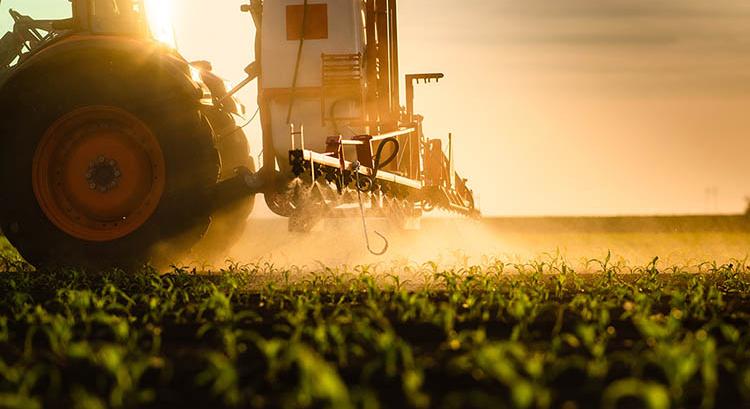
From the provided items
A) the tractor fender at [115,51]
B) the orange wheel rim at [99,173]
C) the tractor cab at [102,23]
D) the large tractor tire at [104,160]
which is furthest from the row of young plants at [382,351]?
the tractor cab at [102,23]

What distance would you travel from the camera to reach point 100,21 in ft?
31.7

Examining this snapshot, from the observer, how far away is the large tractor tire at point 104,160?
9.24 metres

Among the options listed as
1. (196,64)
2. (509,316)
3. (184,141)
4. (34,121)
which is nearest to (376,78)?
(196,64)

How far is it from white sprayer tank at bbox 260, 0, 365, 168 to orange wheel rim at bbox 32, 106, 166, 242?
1.76 metres

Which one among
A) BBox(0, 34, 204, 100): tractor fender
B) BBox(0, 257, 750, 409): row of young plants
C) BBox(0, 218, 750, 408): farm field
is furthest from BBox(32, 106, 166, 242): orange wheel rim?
BBox(0, 257, 750, 409): row of young plants

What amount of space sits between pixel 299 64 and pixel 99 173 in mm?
2437

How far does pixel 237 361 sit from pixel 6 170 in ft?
16.8

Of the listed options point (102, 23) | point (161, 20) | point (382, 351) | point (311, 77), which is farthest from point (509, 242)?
point (382, 351)

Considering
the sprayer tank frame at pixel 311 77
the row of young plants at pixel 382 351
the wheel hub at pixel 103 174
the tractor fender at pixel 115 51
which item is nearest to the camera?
the row of young plants at pixel 382 351

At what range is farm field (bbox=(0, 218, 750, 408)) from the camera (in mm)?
4277

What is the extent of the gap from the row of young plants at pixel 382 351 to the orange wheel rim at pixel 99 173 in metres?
1.65

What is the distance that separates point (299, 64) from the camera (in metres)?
10.7

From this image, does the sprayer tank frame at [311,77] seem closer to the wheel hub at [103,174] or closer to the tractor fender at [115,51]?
the tractor fender at [115,51]

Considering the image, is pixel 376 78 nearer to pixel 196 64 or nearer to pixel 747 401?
pixel 196 64
